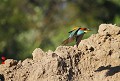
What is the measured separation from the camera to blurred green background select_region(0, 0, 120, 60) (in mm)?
18703

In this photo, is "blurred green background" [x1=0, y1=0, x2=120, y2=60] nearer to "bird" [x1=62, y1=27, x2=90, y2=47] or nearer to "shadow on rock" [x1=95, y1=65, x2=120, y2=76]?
"bird" [x1=62, y1=27, x2=90, y2=47]

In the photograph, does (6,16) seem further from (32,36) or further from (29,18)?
(29,18)

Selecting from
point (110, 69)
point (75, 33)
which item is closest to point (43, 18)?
point (75, 33)

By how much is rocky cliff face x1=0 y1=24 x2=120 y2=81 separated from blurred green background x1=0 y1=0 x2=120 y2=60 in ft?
35.0

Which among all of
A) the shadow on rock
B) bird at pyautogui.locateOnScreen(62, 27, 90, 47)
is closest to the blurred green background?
bird at pyautogui.locateOnScreen(62, 27, 90, 47)

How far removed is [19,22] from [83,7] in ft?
12.8

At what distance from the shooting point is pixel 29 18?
77.6ft

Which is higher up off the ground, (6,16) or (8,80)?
(6,16)

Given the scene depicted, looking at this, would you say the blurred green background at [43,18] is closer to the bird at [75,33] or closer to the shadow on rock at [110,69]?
the bird at [75,33]

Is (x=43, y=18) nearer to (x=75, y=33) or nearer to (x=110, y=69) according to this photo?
(x=75, y=33)

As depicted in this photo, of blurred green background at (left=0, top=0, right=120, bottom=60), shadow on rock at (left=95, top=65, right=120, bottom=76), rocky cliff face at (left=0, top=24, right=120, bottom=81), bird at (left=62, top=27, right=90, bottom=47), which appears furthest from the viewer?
blurred green background at (left=0, top=0, right=120, bottom=60)

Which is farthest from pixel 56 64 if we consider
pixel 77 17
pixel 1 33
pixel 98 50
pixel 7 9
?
pixel 77 17

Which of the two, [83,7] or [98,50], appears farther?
[83,7]

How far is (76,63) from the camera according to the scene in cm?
507
